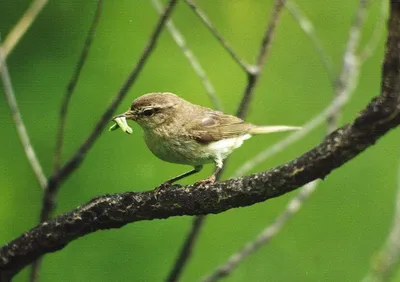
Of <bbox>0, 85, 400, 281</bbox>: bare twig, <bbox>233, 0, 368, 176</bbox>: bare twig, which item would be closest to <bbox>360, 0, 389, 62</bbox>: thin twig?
<bbox>233, 0, 368, 176</bbox>: bare twig

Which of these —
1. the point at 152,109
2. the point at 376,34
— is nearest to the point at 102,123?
the point at 152,109

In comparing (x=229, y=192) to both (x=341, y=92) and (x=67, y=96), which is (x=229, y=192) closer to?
(x=67, y=96)

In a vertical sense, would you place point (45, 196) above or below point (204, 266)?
above

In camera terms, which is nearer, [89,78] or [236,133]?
[236,133]

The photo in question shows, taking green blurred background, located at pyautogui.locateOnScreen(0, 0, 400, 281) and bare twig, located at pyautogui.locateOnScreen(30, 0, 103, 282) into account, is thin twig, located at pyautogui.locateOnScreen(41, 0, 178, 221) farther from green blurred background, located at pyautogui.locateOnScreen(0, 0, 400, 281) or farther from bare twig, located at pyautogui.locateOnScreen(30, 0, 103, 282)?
green blurred background, located at pyautogui.locateOnScreen(0, 0, 400, 281)

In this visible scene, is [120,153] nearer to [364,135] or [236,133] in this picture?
[236,133]

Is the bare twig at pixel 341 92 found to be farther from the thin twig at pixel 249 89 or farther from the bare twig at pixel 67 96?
the bare twig at pixel 67 96

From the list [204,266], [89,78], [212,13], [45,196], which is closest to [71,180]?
[89,78]
